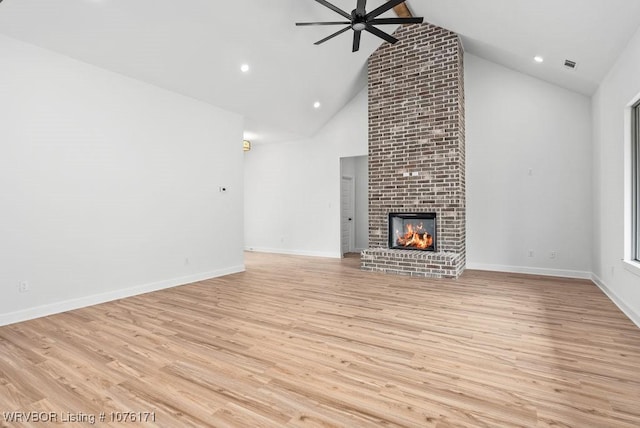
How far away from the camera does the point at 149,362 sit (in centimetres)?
253

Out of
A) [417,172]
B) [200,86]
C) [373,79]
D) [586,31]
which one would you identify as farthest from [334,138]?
[586,31]

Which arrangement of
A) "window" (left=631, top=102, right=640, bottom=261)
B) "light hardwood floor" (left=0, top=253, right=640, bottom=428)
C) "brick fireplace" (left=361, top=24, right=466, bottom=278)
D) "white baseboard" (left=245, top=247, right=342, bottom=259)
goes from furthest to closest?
"white baseboard" (left=245, top=247, right=342, bottom=259), "brick fireplace" (left=361, top=24, right=466, bottom=278), "window" (left=631, top=102, right=640, bottom=261), "light hardwood floor" (left=0, top=253, right=640, bottom=428)

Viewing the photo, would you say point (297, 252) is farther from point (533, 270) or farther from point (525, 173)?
point (525, 173)

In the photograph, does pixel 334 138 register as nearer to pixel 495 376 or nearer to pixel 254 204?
pixel 254 204

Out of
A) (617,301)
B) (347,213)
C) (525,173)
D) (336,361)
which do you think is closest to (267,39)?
(336,361)

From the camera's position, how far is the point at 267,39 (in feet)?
16.1

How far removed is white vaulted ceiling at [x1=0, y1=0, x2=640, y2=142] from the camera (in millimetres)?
3443

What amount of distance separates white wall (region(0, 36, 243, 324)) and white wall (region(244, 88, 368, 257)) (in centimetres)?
276

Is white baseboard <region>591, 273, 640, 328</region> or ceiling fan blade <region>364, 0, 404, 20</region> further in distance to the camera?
ceiling fan blade <region>364, 0, 404, 20</region>

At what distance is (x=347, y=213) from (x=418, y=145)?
114 inches

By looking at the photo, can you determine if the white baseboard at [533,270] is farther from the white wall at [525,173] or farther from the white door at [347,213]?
the white door at [347,213]

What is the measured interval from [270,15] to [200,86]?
1.52 metres

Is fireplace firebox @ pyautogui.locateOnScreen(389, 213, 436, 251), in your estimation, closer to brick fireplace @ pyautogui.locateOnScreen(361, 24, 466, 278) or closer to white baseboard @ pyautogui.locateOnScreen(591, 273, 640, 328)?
Result: brick fireplace @ pyautogui.locateOnScreen(361, 24, 466, 278)

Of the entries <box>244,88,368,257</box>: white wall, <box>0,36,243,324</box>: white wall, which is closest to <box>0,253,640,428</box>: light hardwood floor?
<box>0,36,243,324</box>: white wall
